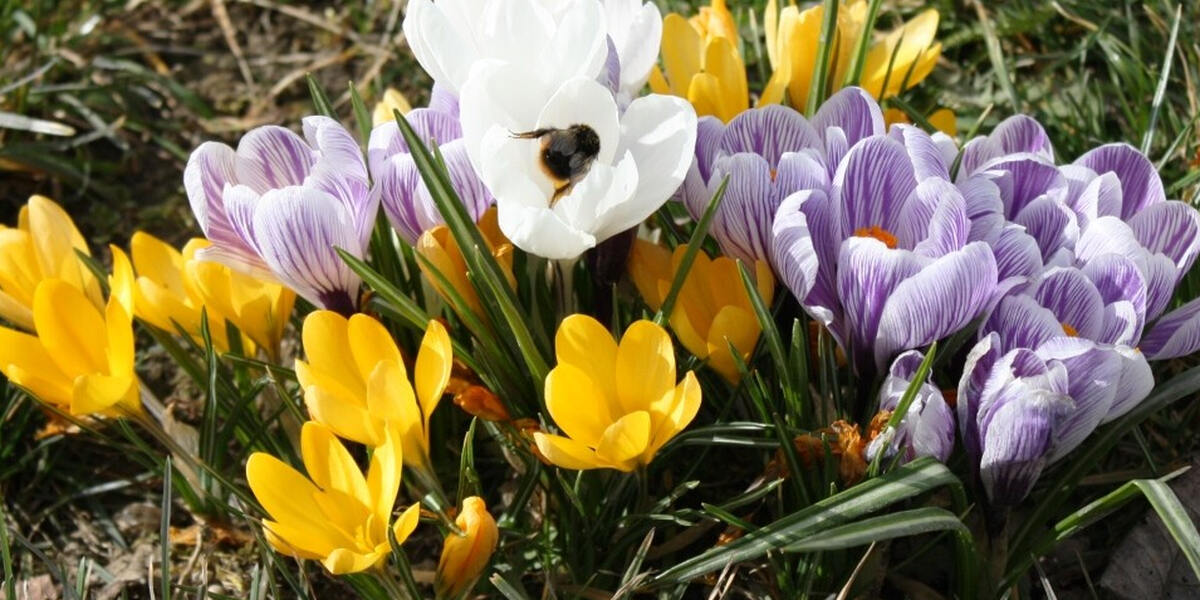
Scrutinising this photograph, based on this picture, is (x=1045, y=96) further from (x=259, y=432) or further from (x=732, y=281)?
(x=259, y=432)

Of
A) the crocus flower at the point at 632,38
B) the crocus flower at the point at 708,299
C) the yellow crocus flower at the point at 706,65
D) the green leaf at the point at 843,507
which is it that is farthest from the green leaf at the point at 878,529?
the yellow crocus flower at the point at 706,65

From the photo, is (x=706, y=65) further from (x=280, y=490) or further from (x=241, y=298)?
(x=280, y=490)

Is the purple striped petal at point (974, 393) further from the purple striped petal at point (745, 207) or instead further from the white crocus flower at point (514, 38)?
the white crocus flower at point (514, 38)

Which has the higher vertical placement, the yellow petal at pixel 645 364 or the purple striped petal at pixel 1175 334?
the yellow petal at pixel 645 364

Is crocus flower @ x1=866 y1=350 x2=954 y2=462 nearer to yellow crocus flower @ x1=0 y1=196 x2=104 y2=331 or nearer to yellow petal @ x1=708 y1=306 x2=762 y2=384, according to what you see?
yellow petal @ x1=708 y1=306 x2=762 y2=384

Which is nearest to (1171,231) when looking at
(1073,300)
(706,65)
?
(1073,300)

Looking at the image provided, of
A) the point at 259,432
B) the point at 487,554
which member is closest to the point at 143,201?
the point at 259,432
